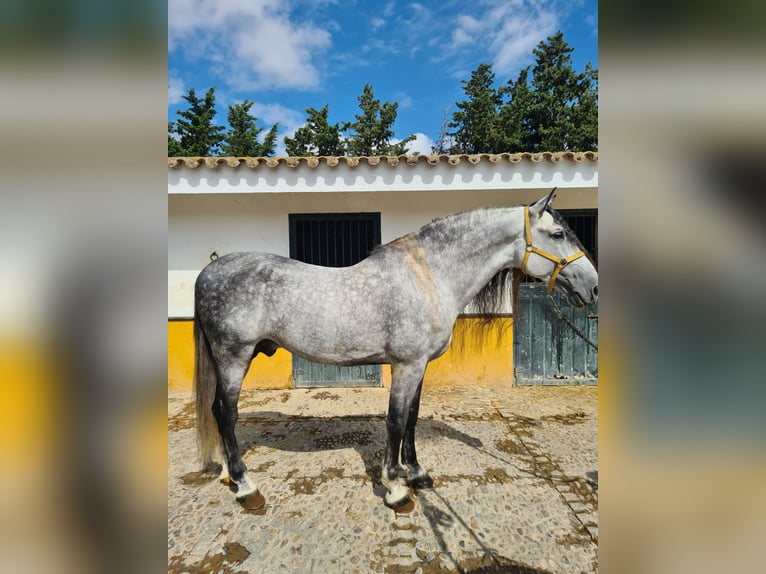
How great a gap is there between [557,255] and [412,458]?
5.77 feet

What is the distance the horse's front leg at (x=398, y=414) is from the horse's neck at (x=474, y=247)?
570 millimetres

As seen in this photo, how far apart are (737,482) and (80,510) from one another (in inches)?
30.6

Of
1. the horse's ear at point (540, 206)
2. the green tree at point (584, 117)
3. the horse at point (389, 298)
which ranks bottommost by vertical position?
the horse at point (389, 298)

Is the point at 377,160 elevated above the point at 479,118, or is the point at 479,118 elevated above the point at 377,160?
the point at 479,118

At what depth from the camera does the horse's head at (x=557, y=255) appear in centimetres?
224

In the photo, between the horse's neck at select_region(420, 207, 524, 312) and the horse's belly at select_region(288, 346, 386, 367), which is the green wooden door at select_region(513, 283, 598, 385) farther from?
the horse's belly at select_region(288, 346, 386, 367)

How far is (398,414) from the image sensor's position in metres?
2.29

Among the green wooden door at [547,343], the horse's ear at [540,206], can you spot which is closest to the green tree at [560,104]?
the green wooden door at [547,343]

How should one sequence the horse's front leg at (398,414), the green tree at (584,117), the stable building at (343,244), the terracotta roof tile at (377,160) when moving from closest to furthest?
1. the horse's front leg at (398,414)
2. the terracotta roof tile at (377,160)
3. the stable building at (343,244)
4. the green tree at (584,117)

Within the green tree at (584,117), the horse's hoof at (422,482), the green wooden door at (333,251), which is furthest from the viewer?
the green tree at (584,117)

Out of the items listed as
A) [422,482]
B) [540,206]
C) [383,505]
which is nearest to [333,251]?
[540,206]

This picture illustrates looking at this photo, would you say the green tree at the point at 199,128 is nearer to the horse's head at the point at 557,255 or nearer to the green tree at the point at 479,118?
the green tree at the point at 479,118

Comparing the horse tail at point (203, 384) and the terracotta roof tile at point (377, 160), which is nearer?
the horse tail at point (203, 384)

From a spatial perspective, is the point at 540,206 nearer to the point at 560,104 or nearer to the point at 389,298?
the point at 389,298
